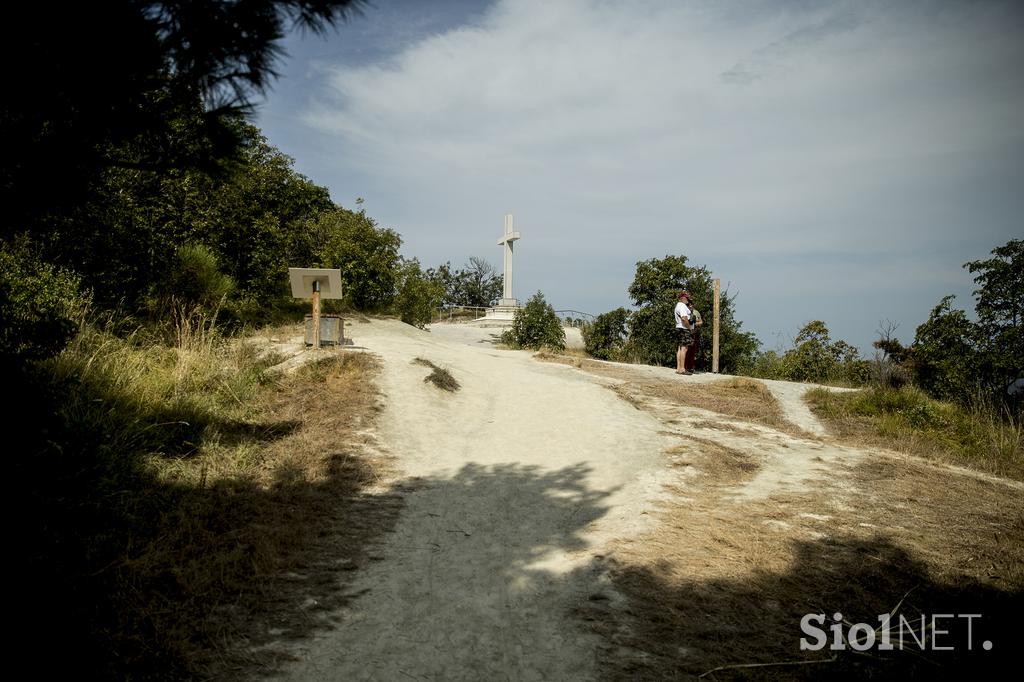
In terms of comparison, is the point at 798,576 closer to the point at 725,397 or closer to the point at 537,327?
the point at 725,397

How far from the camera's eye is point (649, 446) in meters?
7.45

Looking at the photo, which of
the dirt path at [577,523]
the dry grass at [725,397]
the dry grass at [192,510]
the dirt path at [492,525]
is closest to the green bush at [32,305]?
the dry grass at [192,510]

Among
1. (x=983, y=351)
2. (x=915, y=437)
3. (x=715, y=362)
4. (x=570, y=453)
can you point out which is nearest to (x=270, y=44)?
(x=570, y=453)

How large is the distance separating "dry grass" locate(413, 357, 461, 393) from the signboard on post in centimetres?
258

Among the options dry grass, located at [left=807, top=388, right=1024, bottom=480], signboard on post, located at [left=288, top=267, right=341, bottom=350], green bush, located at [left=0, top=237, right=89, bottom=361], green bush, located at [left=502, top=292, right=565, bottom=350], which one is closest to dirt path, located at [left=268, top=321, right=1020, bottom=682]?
dry grass, located at [left=807, top=388, right=1024, bottom=480]

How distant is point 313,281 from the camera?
1132 centimetres

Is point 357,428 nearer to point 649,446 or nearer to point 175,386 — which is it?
point 175,386

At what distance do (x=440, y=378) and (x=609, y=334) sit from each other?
37.1 feet

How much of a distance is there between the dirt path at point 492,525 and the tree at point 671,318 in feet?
27.6

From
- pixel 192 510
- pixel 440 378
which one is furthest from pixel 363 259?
pixel 192 510

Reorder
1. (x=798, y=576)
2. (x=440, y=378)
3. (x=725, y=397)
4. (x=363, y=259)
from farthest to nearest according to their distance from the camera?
(x=363, y=259) → (x=725, y=397) → (x=440, y=378) → (x=798, y=576)

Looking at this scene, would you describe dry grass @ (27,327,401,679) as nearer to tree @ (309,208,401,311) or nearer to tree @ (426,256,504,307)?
tree @ (309,208,401,311)

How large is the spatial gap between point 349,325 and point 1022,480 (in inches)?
536

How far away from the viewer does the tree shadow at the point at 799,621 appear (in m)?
2.70
